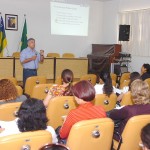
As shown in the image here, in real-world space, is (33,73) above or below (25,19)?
below

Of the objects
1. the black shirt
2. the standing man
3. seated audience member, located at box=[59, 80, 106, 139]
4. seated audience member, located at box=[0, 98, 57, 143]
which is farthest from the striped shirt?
the standing man

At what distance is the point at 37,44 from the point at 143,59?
12.4 feet

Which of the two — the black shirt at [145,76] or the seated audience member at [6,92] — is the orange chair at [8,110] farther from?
the black shirt at [145,76]

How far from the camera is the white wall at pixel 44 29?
370 inches


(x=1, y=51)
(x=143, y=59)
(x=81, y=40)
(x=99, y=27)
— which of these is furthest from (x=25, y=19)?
(x=143, y=59)

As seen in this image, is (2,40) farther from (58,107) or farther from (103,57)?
(58,107)

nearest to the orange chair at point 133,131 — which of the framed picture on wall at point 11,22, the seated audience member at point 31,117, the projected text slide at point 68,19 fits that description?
the seated audience member at point 31,117

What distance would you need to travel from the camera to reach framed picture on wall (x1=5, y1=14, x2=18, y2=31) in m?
9.25

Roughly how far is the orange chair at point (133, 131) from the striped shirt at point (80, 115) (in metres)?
0.26

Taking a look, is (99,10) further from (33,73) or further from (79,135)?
(79,135)

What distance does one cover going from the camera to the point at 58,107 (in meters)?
3.09

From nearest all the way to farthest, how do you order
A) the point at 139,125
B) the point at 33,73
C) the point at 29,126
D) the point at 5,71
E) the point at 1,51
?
1. the point at 29,126
2. the point at 139,125
3. the point at 33,73
4. the point at 5,71
5. the point at 1,51

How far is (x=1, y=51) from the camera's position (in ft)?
27.9

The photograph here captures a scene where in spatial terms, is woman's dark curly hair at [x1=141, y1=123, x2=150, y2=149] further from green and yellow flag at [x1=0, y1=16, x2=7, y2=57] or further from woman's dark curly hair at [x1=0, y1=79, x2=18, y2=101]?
green and yellow flag at [x1=0, y1=16, x2=7, y2=57]
